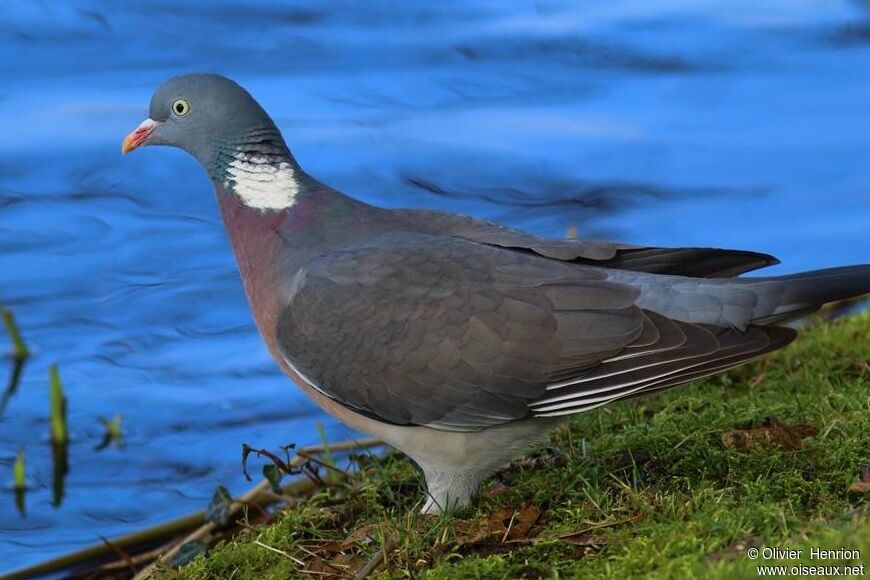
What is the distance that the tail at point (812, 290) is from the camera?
14.7 ft

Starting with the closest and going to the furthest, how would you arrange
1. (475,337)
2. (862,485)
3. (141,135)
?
(862,485)
(475,337)
(141,135)

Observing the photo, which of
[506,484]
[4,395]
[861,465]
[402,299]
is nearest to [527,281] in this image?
[402,299]

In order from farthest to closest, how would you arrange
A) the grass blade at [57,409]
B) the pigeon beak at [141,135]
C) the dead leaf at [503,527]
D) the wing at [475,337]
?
the grass blade at [57,409] → the pigeon beak at [141,135] → the wing at [475,337] → the dead leaf at [503,527]

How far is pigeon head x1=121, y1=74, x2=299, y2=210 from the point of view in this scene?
5297 mm

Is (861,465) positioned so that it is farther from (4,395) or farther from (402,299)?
(4,395)

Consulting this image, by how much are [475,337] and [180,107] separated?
166 centimetres

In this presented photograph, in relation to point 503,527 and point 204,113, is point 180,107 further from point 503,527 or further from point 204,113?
point 503,527

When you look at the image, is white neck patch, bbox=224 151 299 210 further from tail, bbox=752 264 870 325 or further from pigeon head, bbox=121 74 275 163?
tail, bbox=752 264 870 325

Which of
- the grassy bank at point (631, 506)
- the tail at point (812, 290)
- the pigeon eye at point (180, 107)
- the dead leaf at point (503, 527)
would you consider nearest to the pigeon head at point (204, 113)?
the pigeon eye at point (180, 107)

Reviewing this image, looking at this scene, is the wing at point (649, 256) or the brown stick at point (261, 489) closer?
the wing at point (649, 256)

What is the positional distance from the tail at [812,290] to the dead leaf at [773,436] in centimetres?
57

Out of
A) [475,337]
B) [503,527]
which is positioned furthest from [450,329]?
[503,527]

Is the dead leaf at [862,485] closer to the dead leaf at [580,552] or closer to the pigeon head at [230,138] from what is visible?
the dead leaf at [580,552]

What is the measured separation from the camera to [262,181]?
530cm
